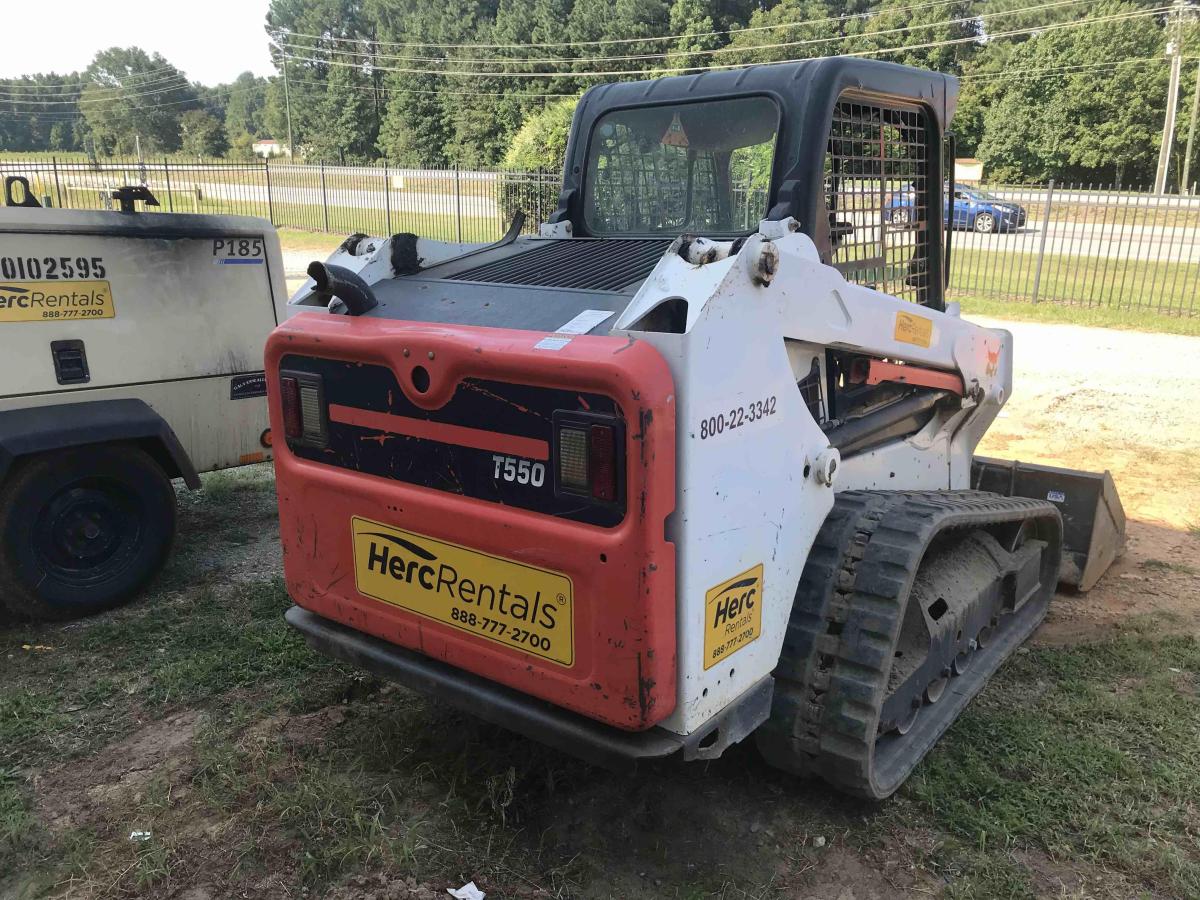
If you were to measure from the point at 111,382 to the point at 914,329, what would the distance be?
371 cm

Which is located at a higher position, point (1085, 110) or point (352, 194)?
point (1085, 110)

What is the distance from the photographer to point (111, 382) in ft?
14.7

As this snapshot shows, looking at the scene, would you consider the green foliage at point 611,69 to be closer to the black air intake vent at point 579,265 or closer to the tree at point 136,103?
the tree at point 136,103

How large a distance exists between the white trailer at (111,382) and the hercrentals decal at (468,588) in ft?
7.16

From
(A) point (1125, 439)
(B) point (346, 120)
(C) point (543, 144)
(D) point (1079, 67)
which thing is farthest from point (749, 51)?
(A) point (1125, 439)

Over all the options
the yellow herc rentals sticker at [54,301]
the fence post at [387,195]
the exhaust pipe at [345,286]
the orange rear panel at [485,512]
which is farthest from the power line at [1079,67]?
the orange rear panel at [485,512]

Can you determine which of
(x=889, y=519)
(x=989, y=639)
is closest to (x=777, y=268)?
(x=889, y=519)

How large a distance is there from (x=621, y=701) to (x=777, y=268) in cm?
113

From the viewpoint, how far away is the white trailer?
13.5 feet

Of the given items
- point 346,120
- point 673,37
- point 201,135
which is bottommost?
point 201,135

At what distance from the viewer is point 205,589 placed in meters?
4.69

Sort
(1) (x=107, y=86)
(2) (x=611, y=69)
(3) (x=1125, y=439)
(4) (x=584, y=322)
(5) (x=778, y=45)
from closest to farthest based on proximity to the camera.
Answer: (4) (x=584, y=322)
(3) (x=1125, y=439)
(5) (x=778, y=45)
(2) (x=611, y=69)
(1) (x=107, y=86)

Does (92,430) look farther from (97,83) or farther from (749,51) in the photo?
(97,83)

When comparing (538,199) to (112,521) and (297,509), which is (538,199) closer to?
(112,521)
